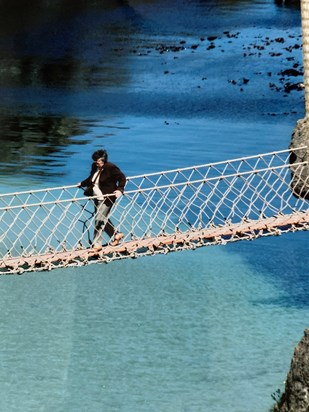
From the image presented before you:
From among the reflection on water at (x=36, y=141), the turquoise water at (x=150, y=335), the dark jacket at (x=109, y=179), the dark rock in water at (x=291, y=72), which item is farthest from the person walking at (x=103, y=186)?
the dark rock in water at (x=291, y=72)

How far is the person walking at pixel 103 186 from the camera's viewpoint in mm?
17812

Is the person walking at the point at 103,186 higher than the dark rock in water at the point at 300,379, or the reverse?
the person walking at the point at 103,186

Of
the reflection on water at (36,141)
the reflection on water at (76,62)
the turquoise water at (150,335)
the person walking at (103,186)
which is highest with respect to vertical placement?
the person walking at (103,186)

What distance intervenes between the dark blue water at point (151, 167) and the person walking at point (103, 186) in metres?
2.40

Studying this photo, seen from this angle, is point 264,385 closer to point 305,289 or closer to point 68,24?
point 305,289

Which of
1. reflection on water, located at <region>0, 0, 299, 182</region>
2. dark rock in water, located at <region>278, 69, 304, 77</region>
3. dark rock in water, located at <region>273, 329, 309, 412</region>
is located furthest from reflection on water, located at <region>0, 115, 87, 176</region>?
dark rock in water, located at <region>273, 329, 309, 412</region>

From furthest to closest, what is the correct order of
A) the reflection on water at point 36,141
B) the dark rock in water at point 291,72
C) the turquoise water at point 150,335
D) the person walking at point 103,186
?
the dark rock in water at point 291,72, the reflection on water at point 36,141, the turquoise water at point 150,335, the person walking at point 103,186

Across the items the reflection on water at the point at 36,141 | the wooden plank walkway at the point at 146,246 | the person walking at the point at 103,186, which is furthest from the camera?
the reflection on water at the point at 36,141

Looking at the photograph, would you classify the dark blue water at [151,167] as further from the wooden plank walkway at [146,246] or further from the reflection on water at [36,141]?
the wooden plank walkway at [146,246]

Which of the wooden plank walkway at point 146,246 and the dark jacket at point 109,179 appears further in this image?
the dark jacket at point 109,179

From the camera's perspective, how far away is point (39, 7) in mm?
57250

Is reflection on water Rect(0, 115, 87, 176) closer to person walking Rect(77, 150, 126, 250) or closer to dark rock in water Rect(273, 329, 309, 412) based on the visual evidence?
person walking Rect(77, 150, 126, 250)

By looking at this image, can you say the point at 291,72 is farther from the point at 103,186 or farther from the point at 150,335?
the point at 103,186

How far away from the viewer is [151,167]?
31.6 m
